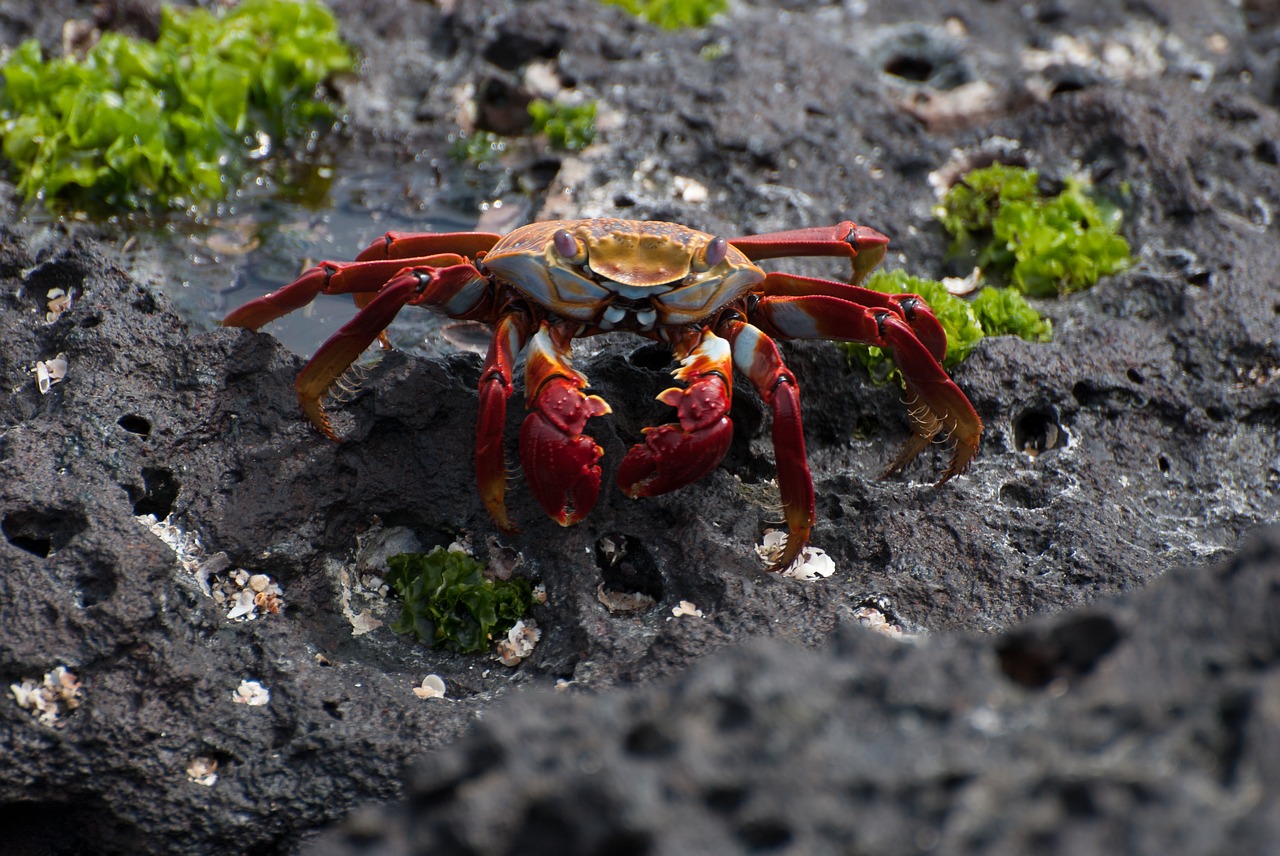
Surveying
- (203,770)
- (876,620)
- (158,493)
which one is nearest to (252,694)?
(203,770)

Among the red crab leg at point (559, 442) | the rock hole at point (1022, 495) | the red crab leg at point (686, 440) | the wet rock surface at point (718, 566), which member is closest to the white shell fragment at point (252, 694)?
the wet rock surface at point (718, 566)

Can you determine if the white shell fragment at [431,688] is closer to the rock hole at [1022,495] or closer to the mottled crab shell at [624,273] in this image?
the mottled crab shell at [624,273]

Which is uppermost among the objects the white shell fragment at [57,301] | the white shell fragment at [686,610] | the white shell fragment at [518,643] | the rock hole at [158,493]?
the white shell fragment at [57,301]

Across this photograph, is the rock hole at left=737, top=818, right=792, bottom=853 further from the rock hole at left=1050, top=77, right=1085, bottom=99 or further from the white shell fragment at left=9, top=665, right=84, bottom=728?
the rock hole at left=1050, top=77, right=1085, bottom=99

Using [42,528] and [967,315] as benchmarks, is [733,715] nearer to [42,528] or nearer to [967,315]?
[42,528]

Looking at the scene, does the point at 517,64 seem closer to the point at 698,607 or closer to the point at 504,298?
the point at 504,298

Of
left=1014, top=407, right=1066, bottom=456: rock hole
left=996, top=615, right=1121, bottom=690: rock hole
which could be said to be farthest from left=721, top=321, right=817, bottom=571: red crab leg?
left=996, top=615, right=1121, bottom=690: rock hole
